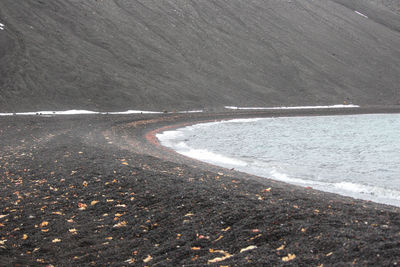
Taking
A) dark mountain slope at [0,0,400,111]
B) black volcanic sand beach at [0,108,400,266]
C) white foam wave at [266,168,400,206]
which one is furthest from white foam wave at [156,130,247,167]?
dark mountain slope at [0,0,400,111]

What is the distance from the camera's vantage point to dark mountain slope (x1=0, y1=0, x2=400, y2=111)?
4234cm

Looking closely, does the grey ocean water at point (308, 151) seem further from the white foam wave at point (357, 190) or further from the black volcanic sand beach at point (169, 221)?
the black volcanic sand beach at point (169, 221)

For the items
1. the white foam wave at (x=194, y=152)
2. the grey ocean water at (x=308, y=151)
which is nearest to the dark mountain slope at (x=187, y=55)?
the grey ocean water at (x=308, y=151)

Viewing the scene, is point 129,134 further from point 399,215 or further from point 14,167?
point 399,215

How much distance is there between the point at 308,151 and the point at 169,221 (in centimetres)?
1428

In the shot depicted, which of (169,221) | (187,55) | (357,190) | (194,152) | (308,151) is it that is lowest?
(194,152)

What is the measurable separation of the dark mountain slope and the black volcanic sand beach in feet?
86.9

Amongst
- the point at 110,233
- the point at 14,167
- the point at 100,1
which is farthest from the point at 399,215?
the point at 100,1

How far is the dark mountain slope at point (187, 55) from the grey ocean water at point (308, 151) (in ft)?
48.4

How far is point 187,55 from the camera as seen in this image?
5819 cm

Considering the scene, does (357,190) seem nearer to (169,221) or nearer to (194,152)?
(169,221)

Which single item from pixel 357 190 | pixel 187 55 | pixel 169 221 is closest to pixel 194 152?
pixel 357 190

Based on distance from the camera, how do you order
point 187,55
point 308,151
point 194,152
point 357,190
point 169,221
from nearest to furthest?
Answer: point 169,221 < point 357,190 < point 194,152 < point 308,151 < point 187,55

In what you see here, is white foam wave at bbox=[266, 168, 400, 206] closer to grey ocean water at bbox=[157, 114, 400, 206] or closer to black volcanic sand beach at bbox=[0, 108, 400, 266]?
grey ocean water at bbox=[157, 114, 400, 206]
